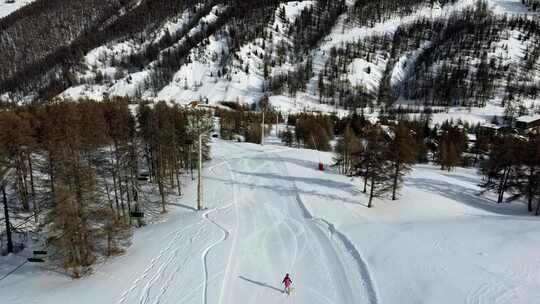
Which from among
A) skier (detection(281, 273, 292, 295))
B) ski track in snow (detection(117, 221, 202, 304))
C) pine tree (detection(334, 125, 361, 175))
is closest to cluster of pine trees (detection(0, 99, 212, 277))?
ski track in snow (detection(117, 221, 202, 304))

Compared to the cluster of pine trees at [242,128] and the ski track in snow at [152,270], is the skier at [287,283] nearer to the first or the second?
the ski track in snow at [152,270]

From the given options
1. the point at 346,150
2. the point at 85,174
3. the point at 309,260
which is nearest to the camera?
the point at 309,260

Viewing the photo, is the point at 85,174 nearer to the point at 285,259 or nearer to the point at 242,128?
the point at 285,259

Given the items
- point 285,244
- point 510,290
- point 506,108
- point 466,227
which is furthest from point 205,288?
point 506,108

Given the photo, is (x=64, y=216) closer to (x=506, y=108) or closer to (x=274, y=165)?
(x=274, y=165)

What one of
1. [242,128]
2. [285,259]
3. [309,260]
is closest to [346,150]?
[309,260]

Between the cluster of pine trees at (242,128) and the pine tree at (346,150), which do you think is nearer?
the pine tree at (346,150)

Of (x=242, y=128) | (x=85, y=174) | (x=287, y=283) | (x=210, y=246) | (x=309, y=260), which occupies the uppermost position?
(x=85, y=174)

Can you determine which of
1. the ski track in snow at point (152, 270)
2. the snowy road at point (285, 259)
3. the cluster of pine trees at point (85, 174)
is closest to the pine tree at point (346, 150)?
the snowy road at point (285, 259)
